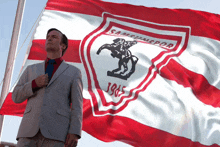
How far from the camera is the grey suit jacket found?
197 centimetres

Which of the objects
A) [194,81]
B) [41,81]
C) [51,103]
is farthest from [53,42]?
[194,81]

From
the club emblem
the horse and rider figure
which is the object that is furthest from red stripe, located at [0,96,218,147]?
the horse and rider figure

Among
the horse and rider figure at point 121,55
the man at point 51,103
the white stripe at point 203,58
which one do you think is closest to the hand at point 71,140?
the man at point 51,103

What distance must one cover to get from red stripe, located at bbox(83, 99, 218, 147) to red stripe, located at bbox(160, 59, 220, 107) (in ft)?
2.63

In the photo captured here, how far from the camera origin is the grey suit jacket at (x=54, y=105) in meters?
1.97

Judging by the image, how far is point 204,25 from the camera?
5199mm

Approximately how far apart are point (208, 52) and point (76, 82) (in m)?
3.33

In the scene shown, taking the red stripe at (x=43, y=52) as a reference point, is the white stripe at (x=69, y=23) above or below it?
above

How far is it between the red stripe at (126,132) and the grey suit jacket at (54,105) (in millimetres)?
1734

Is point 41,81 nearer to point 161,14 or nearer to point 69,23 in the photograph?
point 69,23

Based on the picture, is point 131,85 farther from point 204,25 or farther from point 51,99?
point 51,99

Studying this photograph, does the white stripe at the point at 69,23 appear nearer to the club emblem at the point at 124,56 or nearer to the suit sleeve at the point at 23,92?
the club emblem at the point at 124,56

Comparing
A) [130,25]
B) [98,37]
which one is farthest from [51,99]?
[130,25]

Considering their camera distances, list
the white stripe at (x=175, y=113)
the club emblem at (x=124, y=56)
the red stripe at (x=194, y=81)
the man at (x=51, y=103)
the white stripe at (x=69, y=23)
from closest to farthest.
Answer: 1. the man at (x=51, y=103)
2. the white stripe at (x=175, y=113)
3. the club emblem at (x=124, y=56)
4. the red stripe at (x=194, y=81)
5. the white stripe at (x=69, y=23)
